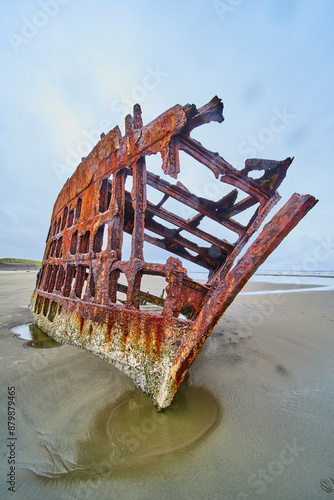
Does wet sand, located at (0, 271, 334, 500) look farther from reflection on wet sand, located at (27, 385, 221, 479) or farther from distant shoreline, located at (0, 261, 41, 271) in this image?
distant shoreline, located at (0, 261, 41, 271)

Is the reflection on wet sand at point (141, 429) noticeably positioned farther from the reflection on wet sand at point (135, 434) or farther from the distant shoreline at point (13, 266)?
the distant shoreline at point (13, 266)

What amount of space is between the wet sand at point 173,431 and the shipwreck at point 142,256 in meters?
0.25

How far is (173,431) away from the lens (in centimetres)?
146

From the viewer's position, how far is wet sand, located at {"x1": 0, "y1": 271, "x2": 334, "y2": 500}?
3.65 feet

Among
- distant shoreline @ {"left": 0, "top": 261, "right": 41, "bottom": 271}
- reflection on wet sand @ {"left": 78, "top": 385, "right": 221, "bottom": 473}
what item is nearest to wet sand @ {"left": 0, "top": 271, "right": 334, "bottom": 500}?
reflection on wet sand @ {"left": 78, "top": 385, "right": 221, "bottom": 473}

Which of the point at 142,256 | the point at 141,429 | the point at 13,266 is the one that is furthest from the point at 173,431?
the point at 13,266

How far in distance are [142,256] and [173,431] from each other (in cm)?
150

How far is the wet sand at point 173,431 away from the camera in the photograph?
1.11 metres

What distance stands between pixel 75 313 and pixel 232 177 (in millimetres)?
2842

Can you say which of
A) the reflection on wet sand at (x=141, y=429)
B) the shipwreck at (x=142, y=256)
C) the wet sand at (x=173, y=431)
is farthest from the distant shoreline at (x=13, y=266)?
the reflection on wet sand at (x=141, y=429)

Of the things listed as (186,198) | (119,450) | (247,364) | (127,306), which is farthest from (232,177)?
(119,450)

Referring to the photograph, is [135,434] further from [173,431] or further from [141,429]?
[173,431]

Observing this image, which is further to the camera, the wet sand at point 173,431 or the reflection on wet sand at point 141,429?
the reflection on wet sand at point 141,429

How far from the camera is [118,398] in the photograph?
5.93ft
